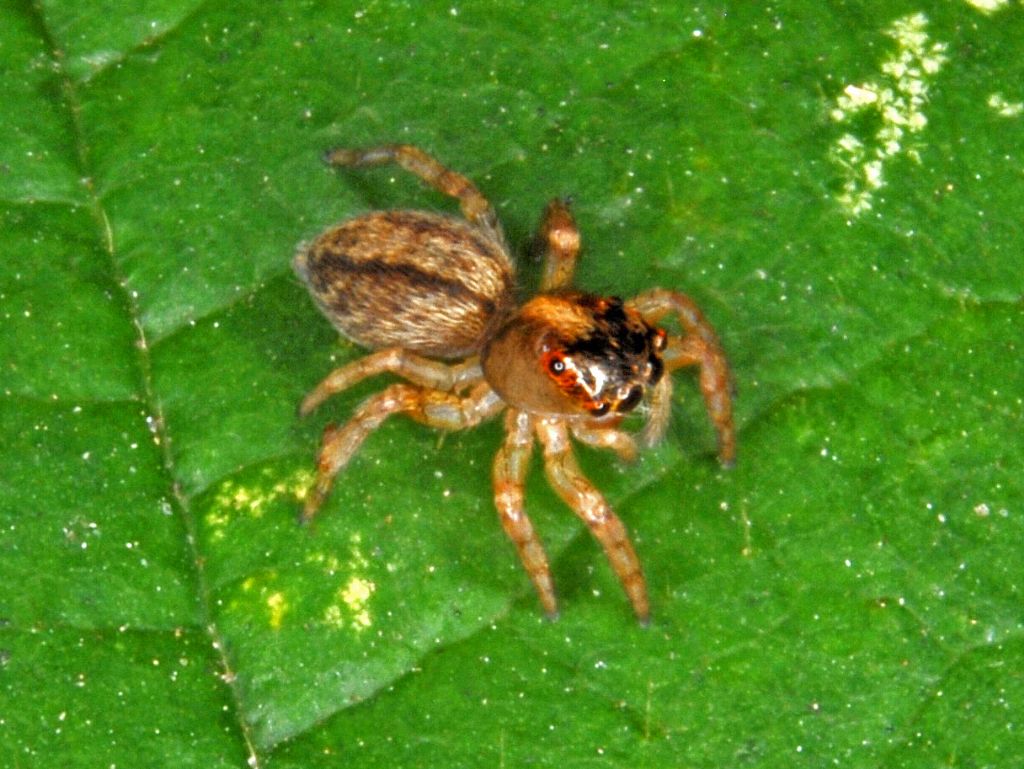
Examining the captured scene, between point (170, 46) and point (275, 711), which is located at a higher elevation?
point (170, 46)

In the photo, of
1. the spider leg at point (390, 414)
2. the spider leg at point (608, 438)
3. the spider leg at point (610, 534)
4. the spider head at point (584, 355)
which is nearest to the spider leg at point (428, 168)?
the spider head at point (584, 355)

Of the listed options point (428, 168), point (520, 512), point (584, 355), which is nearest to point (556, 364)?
point (584, 355)

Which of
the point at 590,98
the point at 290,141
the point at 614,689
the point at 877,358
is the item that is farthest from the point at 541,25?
the point at 614,689

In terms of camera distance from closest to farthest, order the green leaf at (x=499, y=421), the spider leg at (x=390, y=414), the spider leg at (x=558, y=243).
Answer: the green leaf at (x=499, y=421) → the spider leg at (x=390, y=414) → the spider leg at (x=558, y=243)

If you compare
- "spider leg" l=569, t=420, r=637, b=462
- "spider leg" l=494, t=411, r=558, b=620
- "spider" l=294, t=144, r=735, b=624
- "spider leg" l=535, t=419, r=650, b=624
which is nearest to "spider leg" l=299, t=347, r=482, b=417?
"spider" l=294, t=144, r=735, b=624

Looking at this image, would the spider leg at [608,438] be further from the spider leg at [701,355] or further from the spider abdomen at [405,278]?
the spider abdomen at [405,278]

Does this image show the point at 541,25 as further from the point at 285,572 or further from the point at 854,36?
the point at 285,572

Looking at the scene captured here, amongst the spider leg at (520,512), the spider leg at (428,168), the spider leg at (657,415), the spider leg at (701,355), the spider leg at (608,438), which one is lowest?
the spider leg at (520,512)

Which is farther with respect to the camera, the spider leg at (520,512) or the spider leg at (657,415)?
the spider leg at (657,415)

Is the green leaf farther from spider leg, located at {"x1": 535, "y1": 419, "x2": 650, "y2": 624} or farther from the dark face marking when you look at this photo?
the dark face marking
